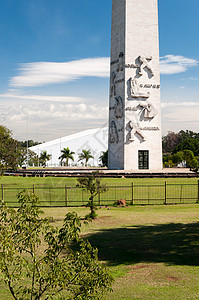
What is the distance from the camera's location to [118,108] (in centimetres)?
5469

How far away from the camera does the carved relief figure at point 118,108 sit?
54.2 m

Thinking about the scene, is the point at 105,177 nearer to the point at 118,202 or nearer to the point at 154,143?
the point at 154,143

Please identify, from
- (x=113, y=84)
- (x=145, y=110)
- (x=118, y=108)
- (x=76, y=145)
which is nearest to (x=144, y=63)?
(x=113, y=84)

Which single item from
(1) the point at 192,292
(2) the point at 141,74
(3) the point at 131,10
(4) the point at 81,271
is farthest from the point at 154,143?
(4) the point at 81,271

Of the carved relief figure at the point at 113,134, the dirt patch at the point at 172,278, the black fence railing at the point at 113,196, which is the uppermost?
the carved relief figure at the point at 113,134

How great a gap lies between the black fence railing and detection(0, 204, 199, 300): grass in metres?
3.56

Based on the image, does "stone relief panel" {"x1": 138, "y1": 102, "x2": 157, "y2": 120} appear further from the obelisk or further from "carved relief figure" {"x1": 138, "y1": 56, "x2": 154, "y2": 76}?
"carved relief figure" {"x1": 138, "y1": 56, "x2": 154, "y2": 76}

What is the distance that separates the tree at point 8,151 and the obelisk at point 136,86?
31.5 meters

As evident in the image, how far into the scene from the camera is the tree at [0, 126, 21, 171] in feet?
73.0

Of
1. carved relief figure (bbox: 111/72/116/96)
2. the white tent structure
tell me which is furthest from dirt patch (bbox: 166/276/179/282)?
the white tent structure

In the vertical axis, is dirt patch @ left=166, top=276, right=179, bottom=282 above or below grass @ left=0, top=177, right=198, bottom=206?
below

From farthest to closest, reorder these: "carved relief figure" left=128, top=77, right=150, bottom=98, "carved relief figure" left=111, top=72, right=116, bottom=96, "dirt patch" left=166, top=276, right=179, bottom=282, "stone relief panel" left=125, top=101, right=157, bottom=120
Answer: "carved relief figure" left=111, top=72, right=116, bottom=96 < "stone relief panel" left=125, top=101, right=157, bottom=120 < "carved relief figure" left=128, top=77, right=150, bottom=98 < "dirt patch" left=166, top=276, right=179, bottom=282

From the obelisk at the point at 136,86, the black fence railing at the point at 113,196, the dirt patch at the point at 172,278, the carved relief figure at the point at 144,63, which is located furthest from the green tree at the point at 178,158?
the dirt patch at the point at 172,278

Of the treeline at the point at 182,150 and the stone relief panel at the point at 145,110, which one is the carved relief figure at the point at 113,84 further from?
the treeline at the point at 182,150
